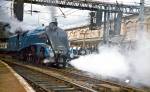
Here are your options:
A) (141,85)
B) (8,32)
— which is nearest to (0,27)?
(8,32)

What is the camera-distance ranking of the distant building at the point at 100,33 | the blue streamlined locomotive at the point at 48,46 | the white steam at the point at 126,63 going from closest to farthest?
the white steam at the point at 126,63 → the blue streamlined locomotive at the point at 48,46 → the distant building at the point at 100,33

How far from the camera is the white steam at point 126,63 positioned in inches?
798

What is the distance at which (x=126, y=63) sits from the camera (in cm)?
2495

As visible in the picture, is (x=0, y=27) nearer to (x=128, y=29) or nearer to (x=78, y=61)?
(x=78, y=61)

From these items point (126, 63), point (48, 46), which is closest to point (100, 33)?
point (48, 46)

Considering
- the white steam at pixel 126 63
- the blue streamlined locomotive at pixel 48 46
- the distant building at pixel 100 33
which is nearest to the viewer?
the white steam at pixel 126 63

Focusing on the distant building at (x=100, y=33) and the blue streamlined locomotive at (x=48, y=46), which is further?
the distant building at (x=100, y=33)

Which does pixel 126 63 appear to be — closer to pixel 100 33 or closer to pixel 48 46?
pixel 48 46

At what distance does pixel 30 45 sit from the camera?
3134cm

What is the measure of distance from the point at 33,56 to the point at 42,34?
281 centimetres

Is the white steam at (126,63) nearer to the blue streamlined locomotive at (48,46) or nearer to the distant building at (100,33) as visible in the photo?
the blue streamlined locomotive at (48,46)

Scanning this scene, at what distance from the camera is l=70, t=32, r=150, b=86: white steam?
20266 mm

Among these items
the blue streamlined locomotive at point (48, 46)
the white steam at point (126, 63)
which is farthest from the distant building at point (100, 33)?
the blue streamlined locomotive at point (48, 46)

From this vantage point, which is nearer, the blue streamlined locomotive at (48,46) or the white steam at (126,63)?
the white steam at (126,63)
